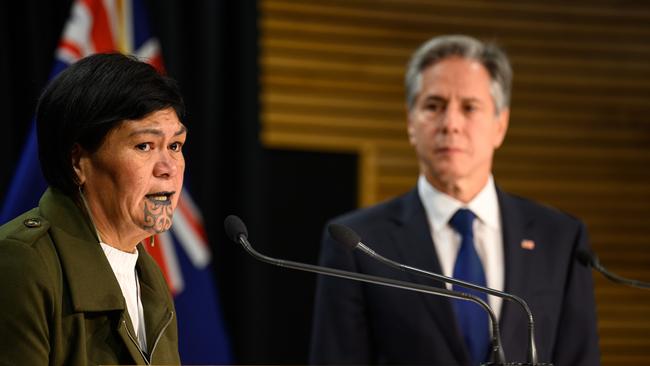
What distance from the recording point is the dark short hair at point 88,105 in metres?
2.31

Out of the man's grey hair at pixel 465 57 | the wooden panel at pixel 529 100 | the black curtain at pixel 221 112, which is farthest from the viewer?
the wooden panel at pixel 529 100

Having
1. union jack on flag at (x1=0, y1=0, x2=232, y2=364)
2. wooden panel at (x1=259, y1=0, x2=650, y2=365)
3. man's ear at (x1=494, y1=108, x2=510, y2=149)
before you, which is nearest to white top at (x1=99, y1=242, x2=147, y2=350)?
man's ear at (x1=494, y1=108, x2=510, y2=149)

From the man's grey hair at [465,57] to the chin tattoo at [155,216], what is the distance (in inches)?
58.8

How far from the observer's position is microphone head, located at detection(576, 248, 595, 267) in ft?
10.2

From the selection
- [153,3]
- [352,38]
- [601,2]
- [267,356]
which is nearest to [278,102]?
[352,38]

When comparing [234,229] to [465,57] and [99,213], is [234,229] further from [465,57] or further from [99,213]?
[465,57]

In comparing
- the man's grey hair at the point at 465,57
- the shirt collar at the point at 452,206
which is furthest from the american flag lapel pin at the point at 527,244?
the man's grey hair at the point at 465,57

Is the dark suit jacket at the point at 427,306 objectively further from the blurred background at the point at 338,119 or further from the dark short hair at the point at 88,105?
the blurred background at the point at 338,119

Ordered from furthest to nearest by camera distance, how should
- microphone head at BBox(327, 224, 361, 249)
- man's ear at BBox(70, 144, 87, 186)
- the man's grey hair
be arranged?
the man's grey hair → microphone head at BBox(327, 224, 361, 249) → man's ear at BBox(70, 144, 87, 186)

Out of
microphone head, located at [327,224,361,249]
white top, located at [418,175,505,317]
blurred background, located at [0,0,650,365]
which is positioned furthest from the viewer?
blurred background, located at [0,0,650,365]

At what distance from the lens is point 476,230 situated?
11.7ft

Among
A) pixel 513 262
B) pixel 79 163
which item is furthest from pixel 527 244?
pixel 79 163

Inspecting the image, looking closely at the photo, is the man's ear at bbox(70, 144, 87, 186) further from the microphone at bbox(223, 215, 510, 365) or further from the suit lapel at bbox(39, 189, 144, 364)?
the microphone at bbox(223, 215, 510, 365)

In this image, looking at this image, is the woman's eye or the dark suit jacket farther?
the dark suit jacket
